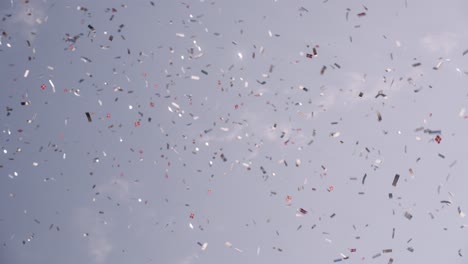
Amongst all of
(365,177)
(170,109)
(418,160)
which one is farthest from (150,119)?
(418,160)

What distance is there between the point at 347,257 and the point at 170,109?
464 centimetres

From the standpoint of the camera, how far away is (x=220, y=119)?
10.4 meters

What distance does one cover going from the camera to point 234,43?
10070 millimetres

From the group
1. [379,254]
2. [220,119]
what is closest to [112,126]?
[220,119]

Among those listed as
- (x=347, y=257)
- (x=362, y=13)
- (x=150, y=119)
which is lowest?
(x=347, y=257)

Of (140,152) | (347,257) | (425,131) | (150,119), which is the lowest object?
(347,257)

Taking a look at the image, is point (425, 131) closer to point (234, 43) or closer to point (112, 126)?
point (234, 43)

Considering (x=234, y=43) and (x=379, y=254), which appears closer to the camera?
(x=234, y=43)

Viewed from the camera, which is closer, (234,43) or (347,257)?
(234,43)

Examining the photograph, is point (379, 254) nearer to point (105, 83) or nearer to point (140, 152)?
point (140, 152)

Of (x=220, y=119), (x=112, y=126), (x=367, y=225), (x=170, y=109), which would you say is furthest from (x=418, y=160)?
(x=112, y=126)

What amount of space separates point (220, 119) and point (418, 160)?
3968 mm

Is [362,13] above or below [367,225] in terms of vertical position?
above

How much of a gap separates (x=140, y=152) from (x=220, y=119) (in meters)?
1.75
